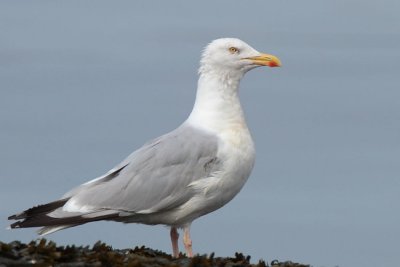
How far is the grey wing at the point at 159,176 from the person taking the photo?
1530cm

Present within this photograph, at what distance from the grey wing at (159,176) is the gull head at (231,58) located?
55.4 inches

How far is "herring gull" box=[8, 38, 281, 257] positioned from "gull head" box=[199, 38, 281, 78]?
29cm

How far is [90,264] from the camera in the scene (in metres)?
10.4

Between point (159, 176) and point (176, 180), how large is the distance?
40 centimetres

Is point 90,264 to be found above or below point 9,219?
below

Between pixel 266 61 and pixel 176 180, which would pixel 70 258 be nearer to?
pixel 176 180

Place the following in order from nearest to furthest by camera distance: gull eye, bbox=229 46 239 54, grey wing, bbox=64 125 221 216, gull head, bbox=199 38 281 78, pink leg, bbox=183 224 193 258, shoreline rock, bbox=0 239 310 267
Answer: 1. shoreline rock, bbox=0 239 310 267
2. pink leg, bbox=183 224 193 258
3. grey wing, bbox=64 125 221 216
4. gull head, bbox=199 38 281 78
5. gull eye, bbox=229 46 239 54

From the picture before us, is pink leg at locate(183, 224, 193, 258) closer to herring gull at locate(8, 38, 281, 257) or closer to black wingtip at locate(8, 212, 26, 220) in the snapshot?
herring gull at locate(8, 38, 281, 257)

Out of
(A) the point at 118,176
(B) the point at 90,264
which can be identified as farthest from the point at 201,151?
(B) the point at 90,264

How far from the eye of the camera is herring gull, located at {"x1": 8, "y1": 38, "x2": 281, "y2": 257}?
1516cm

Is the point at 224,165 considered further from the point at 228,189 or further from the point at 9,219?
→ the point at 9,219

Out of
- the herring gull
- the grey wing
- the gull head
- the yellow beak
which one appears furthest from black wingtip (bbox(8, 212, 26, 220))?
the yellow beak

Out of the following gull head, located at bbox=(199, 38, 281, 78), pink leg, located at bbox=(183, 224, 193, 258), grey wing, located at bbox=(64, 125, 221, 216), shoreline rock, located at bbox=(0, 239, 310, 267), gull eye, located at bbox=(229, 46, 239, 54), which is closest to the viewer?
shoreline rock, located at bbox=(0, 239, 310, 267)

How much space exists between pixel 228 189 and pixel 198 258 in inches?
153
